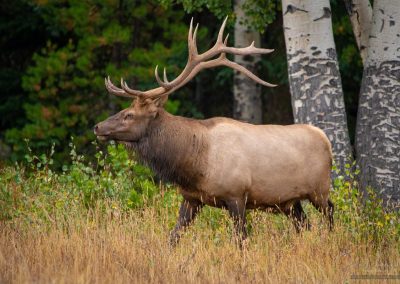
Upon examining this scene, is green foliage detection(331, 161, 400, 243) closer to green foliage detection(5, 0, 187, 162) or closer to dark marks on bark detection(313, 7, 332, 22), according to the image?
dark marks on bark detection(313, 7, 332, 22)

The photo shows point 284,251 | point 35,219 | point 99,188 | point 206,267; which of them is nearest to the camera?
point 206,267

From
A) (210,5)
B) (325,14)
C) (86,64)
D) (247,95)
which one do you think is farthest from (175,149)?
(86,64)

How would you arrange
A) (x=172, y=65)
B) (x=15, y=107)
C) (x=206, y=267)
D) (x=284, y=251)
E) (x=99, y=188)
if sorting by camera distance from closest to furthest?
(x=206, y=267) → (x=284, y=251) → (x=99, y=188) → (x=172, y=65) → (x=15, y=107)

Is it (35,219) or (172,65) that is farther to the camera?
(172,65)

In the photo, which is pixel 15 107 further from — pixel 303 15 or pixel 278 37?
pixel 303 15

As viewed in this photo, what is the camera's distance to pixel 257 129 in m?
9.62

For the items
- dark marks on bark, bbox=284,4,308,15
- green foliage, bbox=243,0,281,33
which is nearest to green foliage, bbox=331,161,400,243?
dark marks on bark, bbox=284,4,308,15

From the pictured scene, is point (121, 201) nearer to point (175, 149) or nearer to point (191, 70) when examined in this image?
point (175, 149)

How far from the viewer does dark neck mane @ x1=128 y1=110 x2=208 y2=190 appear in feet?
30.5

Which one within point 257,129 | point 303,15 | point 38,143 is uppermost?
point 303,15

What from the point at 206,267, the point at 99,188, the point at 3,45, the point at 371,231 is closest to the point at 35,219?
the point at 99,188

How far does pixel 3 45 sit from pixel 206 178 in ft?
36.4

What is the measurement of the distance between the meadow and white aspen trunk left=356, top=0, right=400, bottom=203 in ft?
1.20

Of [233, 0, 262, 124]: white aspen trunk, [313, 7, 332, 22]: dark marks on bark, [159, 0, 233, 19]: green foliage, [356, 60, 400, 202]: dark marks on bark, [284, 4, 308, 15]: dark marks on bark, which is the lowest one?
[233, 0, 262, 124]: white aspen trunk
